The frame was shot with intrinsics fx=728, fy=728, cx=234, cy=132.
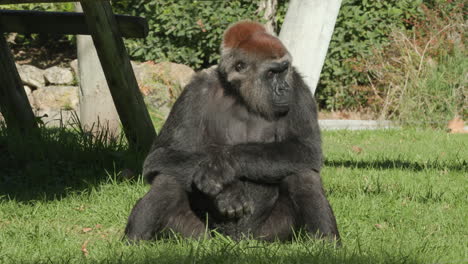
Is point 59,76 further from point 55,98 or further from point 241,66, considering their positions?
point 241,66

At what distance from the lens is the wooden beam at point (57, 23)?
641 cm

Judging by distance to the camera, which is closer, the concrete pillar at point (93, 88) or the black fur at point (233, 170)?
the black fur at point (233, 170)

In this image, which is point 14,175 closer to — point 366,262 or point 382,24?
point 366,262

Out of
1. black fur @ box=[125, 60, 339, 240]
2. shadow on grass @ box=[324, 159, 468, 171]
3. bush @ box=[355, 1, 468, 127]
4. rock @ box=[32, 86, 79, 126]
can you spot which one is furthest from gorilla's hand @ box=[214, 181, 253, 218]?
rock @ box=[32, 86, 79, 126]

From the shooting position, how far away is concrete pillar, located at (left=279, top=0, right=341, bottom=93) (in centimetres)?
529

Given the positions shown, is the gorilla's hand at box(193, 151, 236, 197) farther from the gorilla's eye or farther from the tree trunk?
the tree trunk

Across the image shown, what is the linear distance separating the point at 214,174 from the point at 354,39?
8569 millimetres

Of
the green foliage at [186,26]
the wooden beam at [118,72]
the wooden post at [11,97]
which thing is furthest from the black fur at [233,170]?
the green foliage at [186,26]

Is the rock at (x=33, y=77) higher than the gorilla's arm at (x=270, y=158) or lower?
lower

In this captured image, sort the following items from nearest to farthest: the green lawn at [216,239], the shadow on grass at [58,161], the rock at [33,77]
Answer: the green lawn at [216,239] → the shadow on grass at [58,161] → the rock at [33,77]

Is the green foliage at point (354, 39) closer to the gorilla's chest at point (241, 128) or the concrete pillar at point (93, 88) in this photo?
the concrete pillar at point (93, 88)

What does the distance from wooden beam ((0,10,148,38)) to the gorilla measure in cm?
188

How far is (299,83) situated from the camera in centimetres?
469

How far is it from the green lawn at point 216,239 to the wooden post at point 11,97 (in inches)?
9.2
